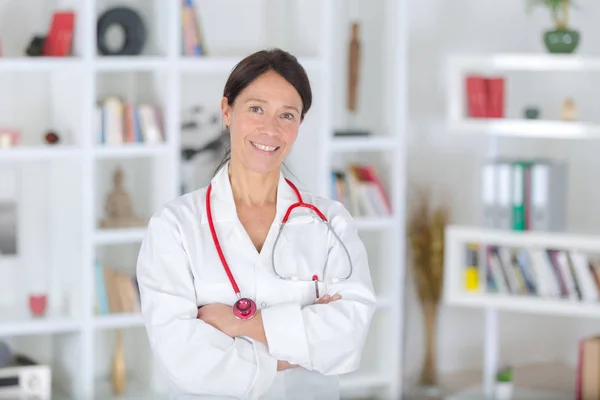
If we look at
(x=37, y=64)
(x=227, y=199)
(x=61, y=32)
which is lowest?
(x=227, y=199)

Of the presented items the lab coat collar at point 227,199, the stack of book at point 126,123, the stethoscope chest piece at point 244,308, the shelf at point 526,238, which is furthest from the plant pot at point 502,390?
the stethoscope chest piece at point 244,308

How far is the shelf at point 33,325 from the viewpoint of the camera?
4.06m

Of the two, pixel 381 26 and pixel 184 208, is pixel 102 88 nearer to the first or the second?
pixel 381 26

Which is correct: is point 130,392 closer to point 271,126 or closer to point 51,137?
point 51,137

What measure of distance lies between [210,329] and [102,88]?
8.45 feet

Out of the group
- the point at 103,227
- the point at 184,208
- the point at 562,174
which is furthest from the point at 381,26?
the point at 184,208

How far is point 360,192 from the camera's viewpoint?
4.59m

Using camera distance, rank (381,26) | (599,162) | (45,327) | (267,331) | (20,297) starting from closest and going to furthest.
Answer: (267,331), (45,327), (20,297), (381,26), (599,162)

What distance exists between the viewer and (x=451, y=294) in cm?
462

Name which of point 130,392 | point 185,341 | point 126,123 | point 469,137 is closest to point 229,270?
point 185,341

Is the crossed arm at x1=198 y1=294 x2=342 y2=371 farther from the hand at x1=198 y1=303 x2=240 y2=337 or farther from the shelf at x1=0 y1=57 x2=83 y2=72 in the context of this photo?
the shelf at x1=0 y1=57 x2=83 y2=72

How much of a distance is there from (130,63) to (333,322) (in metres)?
2.25

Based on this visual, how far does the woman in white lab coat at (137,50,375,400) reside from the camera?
2.08 metres

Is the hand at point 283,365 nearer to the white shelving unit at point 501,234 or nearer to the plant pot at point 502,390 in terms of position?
the white shelving unit at point 501,234
